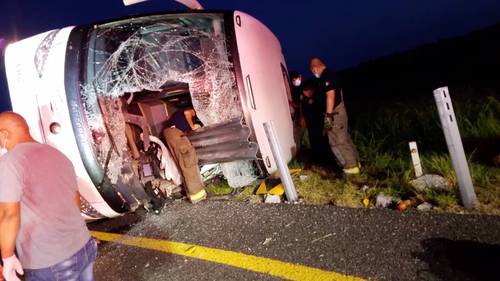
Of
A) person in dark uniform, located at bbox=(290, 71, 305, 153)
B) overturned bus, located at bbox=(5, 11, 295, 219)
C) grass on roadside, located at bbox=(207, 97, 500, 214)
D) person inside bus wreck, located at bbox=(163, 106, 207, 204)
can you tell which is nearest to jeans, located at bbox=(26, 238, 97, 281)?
overturned bus, located at bbox=(5, 11, 295, 219)

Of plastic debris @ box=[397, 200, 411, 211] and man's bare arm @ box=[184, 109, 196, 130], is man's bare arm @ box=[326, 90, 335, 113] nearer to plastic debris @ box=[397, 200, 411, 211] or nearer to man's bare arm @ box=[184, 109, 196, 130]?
plastic debris @ box=[397, 200, 411, 211]

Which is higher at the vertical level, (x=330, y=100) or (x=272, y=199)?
(x=330, y=100)

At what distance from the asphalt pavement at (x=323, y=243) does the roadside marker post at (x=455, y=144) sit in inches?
8.8

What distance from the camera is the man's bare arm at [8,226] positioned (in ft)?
5.93

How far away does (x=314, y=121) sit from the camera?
5352 millimetres

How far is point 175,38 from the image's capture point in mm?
4637

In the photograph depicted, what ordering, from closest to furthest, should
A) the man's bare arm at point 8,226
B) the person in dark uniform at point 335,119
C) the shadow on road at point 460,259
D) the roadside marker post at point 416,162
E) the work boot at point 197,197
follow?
the man's bare arm at point 8,226 → the shadow on road at point 460,259 → the roadside marker post at point 416,162 → the person in dark uniform at point 335,119 → the work boot at point 197,197

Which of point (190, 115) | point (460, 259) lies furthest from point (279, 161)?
point (190, 115)

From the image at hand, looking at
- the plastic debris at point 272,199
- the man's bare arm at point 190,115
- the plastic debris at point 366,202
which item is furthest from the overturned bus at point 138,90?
the man's bare arm at point 190,115

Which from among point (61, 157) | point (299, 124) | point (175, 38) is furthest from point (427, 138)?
point (61, 157)

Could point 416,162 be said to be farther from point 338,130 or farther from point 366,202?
point 338,130

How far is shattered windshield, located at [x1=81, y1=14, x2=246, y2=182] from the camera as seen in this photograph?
3.80 m

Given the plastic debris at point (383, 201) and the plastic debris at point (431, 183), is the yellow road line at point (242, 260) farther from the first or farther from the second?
the plastic debris at point (431, 183)

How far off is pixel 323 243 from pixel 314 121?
2664 mm
